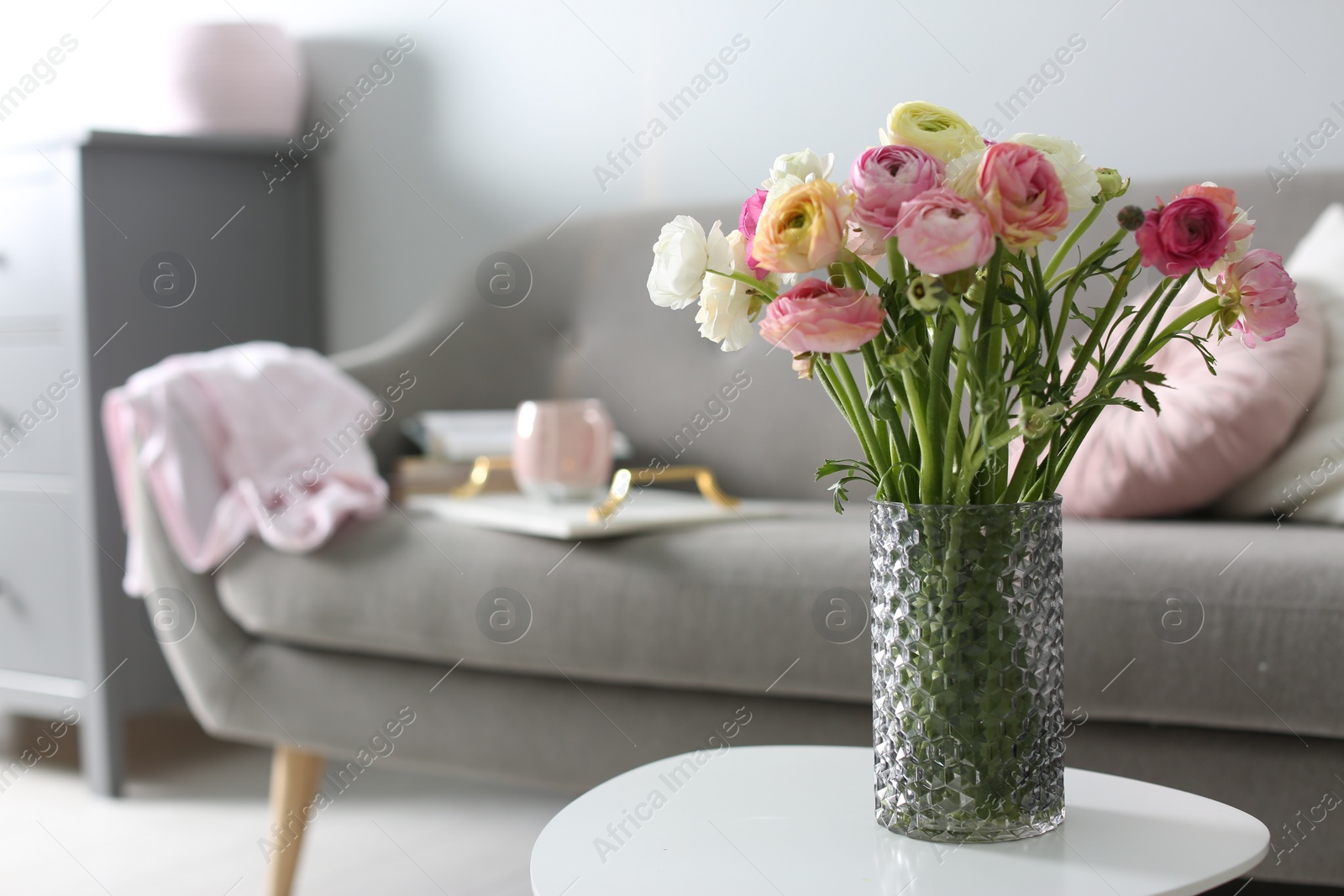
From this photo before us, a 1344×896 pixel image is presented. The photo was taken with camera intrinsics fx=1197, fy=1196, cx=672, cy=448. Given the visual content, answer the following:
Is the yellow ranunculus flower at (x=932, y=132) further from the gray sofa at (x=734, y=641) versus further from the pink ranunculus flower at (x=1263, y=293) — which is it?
the gray sofa at (x=734, y=641)

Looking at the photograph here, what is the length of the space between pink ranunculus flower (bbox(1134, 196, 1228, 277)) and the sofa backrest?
110 cm

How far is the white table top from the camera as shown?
24.6 inches

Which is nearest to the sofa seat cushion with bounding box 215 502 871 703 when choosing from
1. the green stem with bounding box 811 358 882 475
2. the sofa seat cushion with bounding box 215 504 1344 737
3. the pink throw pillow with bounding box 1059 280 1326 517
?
the sofa seat cushion with bounding box 215 504 1344 737

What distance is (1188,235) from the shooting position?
623mm

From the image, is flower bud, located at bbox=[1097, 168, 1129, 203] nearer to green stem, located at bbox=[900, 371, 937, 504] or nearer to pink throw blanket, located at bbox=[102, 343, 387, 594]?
green stem, located at bbox=[900, 371, 937, 504]

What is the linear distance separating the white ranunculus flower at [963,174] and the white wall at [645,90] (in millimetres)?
1194

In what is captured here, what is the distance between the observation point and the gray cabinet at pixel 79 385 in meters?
1.95

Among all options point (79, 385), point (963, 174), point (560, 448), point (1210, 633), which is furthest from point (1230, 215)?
point (79, 385)

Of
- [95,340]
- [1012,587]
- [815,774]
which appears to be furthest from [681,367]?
[1012,587]

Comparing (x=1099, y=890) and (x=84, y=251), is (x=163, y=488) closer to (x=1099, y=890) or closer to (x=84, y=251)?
(x=84, y=251)

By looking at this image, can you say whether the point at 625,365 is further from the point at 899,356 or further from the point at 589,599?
the point at 899,356

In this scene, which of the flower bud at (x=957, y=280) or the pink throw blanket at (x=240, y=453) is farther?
the pink throw blanket at (x=240, y=453)

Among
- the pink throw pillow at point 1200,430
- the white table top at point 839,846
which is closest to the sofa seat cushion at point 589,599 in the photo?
the pink throw pillow at point 1200,430

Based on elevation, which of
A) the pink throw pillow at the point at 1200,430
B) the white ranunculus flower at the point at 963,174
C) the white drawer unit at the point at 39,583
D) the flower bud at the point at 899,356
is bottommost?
the white drawer unit at the point at 39,583
